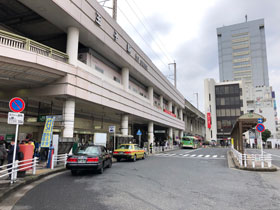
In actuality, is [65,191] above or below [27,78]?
below

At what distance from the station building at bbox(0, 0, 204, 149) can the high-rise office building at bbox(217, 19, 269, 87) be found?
10943 centimetres

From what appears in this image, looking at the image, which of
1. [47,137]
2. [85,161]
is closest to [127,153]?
[47,137]

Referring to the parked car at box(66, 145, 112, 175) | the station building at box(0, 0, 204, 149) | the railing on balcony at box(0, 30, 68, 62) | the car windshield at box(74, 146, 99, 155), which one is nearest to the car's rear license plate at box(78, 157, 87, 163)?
the parked car at box(66, 145, 112, 175)

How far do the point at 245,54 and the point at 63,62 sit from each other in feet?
413

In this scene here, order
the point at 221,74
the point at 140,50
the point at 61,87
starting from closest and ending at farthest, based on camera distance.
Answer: the point at 61,87, the point at 140,50, the point at 221,74

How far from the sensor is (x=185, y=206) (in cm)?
598

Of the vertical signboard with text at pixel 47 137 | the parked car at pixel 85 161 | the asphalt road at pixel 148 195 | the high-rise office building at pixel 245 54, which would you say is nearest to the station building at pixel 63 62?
the vertical signboard with text at pixel 47 137

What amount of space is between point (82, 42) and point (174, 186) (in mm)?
15631

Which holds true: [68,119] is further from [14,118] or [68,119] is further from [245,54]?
[245,54]

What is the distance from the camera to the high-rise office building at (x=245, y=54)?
118m

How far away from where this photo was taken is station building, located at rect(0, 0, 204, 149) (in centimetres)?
1340

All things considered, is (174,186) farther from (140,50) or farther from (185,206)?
(140,50)

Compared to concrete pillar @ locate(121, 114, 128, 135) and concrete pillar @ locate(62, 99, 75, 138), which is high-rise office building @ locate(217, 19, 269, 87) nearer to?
concrete pillar @ locate(121, 114, 128, 135)

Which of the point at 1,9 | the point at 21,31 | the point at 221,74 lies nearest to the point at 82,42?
the point at 21,31
